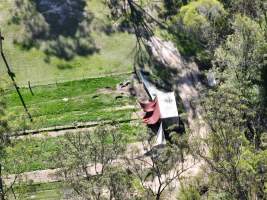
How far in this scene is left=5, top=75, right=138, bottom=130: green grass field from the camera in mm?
83062

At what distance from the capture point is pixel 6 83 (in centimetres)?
8550

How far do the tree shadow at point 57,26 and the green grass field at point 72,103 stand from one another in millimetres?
6910

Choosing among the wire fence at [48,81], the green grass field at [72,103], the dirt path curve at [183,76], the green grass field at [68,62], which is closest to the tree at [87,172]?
the green grass field at [72,103]

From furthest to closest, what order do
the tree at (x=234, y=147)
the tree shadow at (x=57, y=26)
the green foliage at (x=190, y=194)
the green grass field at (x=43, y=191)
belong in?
→ the tree shadow at (x=57, y=26), the green grass field at (x=43, y=191), the green foliage at (x=190, y=194), the tree at (x=234, y=147)

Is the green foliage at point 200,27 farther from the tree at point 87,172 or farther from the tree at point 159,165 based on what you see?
the tree at point 87,172

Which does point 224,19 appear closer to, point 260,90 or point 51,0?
point 260,90

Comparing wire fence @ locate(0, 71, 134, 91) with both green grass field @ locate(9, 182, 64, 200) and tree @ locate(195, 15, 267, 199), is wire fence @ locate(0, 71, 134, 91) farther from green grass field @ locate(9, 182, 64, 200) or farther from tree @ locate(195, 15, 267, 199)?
tree @ locate(195, 15, 267, 199)

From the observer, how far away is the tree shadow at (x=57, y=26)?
92188 mm

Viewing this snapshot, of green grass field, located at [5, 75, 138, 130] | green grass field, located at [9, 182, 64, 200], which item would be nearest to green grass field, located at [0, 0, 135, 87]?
green grass field, located at [5, 75, 138, 130]

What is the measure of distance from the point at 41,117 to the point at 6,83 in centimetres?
828

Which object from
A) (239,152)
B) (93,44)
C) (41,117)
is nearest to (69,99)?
(41,117)

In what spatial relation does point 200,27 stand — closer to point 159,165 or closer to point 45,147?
point 45,147

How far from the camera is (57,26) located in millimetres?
94750

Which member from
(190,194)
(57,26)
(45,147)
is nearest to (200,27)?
(57,26)
